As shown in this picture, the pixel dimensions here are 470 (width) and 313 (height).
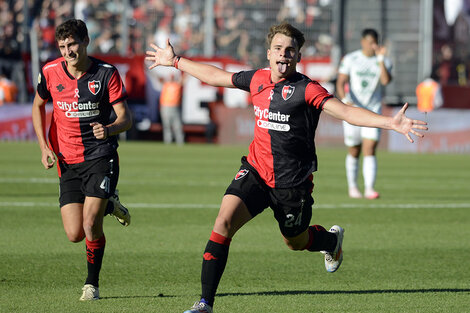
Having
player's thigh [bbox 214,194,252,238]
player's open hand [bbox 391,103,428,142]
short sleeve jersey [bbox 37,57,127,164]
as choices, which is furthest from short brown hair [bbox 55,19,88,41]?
player's open hand [bbox 391,103,428,142]

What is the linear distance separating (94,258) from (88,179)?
63cm

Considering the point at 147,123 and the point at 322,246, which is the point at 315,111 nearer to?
the point at 322,246

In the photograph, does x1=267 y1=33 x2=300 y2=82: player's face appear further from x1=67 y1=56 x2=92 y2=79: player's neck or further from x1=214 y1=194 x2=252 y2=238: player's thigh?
x1=67 y1=56 x2=92 y2=79: player's neck

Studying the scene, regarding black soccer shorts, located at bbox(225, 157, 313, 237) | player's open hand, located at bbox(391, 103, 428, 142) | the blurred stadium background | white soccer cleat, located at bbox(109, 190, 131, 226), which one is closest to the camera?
player's open hand, located at bbox(391, 103, 428, 142)

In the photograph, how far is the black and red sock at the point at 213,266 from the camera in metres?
5.74

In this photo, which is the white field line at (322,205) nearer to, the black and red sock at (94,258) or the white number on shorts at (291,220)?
the black and red sock at (94,258)

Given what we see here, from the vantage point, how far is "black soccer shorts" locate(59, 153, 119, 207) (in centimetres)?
661

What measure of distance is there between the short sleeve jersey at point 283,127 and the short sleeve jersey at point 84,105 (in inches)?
45.7

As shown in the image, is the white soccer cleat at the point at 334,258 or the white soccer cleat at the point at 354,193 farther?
the white soccer cleat at the point at 354,193

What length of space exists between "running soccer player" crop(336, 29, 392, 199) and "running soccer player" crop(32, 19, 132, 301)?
679 cm

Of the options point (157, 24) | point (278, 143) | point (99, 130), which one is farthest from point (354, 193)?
point (157, 24)

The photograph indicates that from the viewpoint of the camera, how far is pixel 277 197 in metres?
A: 6.27

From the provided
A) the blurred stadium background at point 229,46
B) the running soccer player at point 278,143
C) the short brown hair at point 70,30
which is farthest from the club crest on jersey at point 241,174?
the blurred stadium background at point 229,46

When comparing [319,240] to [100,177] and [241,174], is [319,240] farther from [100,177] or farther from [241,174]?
[100,177]
